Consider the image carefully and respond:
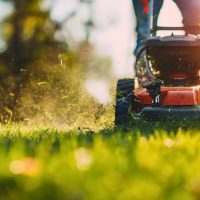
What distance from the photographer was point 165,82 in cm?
506

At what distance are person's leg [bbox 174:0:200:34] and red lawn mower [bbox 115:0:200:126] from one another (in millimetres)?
125

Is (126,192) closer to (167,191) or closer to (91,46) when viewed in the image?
(167,191)

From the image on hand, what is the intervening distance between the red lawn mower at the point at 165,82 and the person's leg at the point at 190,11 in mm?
125

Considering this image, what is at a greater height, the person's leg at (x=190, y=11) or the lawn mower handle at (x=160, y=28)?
the person's leg at (x=190, y=11)

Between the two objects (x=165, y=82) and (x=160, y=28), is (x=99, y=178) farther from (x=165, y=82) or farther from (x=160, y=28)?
(x=160, y=28)

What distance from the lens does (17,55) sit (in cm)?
616

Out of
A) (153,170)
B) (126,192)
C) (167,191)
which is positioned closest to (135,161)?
(153,170)

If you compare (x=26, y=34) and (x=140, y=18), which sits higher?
(x=140, y=18)

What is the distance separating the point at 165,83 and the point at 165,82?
1.2 inches

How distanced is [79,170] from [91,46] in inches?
275

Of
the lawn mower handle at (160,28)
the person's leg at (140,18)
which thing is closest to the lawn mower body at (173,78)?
the lawn mower handle at (160,28)

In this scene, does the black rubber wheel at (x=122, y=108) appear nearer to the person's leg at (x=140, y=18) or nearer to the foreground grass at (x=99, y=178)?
the person's leg at (x=140, y=18)

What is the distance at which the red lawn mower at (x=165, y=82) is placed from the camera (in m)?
4.56

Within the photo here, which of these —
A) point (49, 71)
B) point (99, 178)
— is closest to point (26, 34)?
point (49, 71)
